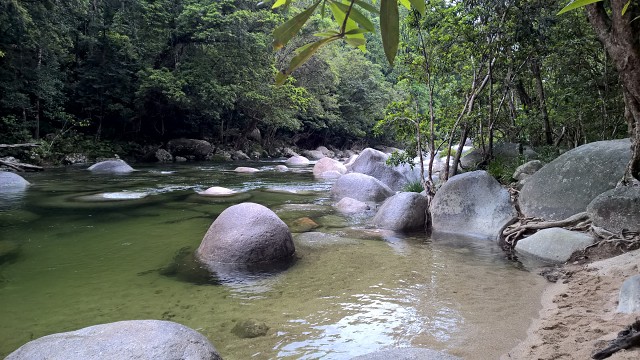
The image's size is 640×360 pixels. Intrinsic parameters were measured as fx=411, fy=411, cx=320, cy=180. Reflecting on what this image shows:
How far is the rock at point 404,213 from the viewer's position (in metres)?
7.08

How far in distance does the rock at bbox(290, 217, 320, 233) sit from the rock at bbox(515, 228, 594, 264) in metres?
3.24

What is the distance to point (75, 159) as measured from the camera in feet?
60.6

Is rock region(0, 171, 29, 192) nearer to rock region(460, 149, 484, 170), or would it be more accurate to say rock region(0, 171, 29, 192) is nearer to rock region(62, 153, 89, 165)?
rock region(62, 153, 89, 165)

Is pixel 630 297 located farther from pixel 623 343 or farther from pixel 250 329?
pixel 250 329

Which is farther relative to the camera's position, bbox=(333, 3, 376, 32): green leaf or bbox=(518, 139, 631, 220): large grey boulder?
bbox=(518, 139, 631, 220): large grey boulder

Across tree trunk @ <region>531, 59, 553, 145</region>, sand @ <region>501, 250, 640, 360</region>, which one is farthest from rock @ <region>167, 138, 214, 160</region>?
sand @ <region>501, 250, 640, 360</region>

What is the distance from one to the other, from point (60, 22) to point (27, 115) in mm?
4233

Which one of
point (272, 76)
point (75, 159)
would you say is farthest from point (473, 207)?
point (272, 76)

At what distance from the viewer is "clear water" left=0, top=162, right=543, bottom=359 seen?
10.5 ft

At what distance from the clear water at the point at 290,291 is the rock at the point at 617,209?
130 cm

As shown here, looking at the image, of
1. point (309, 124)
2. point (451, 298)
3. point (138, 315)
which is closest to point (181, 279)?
point (138, 315)

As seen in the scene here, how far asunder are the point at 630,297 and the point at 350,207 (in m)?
5.92

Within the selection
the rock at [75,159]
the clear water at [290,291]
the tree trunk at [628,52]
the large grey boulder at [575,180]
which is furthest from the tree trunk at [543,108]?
the rock at [75,159]

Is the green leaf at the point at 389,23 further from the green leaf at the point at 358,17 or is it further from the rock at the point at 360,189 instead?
the rock at the point at 360,189
